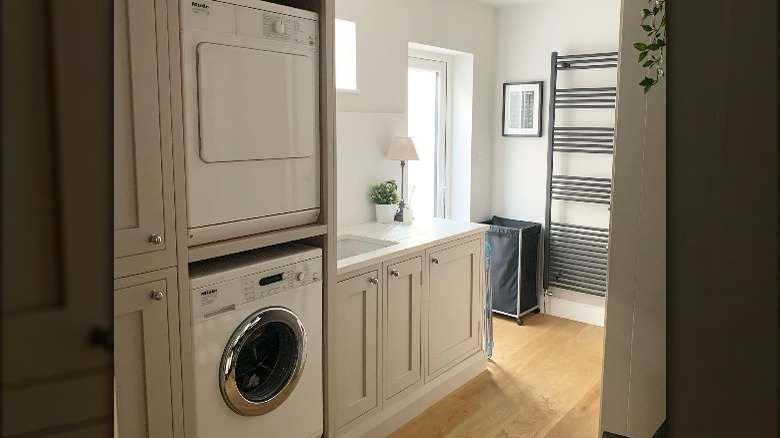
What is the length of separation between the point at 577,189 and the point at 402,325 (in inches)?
83.9

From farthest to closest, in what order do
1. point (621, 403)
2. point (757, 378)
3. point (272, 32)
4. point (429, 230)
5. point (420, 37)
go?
point (420, 37) < point (429, 230) < point (272, 32) < point (621, 403) < point (757, 378)

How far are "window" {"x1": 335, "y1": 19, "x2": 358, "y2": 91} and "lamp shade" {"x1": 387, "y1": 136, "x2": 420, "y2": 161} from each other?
419mm

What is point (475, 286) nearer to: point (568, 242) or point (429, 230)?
point (429, 230)

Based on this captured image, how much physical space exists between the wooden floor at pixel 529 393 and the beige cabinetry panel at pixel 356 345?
34 cm

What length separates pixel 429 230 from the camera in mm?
3271

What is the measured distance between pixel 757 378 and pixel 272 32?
2.16m

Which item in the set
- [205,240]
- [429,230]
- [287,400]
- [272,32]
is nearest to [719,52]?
[205,240]

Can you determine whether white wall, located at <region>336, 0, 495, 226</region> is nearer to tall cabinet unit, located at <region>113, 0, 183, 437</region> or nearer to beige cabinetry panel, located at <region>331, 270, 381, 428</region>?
beige cabinetry panel, located at <region>331, 270, 381, 428</region>

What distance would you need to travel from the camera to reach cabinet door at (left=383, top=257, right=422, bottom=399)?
9.08ft

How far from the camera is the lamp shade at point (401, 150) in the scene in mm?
3607

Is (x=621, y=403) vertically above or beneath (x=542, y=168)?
beneath

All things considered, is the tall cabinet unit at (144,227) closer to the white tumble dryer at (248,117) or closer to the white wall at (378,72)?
the white tumble dryer at (248,117)

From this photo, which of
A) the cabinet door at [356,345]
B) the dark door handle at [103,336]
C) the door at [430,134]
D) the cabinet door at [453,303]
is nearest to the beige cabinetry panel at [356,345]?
the cabinet door at [356,345]

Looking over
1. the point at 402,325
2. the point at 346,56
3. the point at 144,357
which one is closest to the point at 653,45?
the point at 144,357
